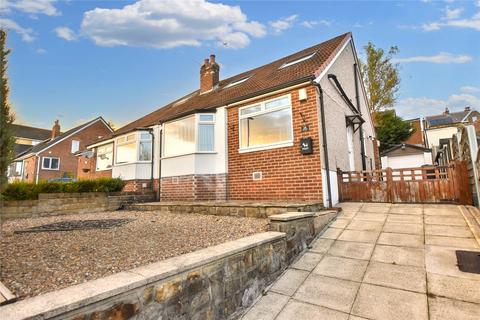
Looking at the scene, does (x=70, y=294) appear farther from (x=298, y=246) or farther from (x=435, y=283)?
(x=435, y=283)

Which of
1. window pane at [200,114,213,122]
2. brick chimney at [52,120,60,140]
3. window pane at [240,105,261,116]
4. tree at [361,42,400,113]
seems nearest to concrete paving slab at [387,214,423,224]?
window pane at [240,105,261,116]

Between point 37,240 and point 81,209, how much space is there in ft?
16.6

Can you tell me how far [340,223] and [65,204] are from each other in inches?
344

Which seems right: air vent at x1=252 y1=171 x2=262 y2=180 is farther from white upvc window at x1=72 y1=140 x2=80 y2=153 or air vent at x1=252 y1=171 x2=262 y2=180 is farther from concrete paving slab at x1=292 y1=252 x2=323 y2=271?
white upvc window at x1=72 y1=140 x2=80 y2=153

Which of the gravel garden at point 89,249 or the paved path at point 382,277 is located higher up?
the gravel garden at point 89,249

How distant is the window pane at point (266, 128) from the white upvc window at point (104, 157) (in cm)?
1009

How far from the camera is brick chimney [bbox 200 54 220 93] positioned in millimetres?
13656

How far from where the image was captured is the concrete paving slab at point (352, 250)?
12.8 feet

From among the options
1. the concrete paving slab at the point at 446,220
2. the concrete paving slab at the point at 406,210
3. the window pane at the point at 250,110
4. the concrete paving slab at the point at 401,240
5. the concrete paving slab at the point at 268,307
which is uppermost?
the window pane at the point at 250,110

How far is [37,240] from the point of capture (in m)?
3.77

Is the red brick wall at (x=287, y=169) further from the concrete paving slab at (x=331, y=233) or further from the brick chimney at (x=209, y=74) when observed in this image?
the brick chimney at (x=209, y=74)

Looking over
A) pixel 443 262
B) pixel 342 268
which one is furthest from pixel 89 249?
pixel 443 262

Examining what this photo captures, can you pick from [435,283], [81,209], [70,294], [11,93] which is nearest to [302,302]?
[435,283]

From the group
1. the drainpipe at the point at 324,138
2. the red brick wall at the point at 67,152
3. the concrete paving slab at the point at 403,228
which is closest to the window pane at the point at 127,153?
the drainpipe at the point at 324,138
